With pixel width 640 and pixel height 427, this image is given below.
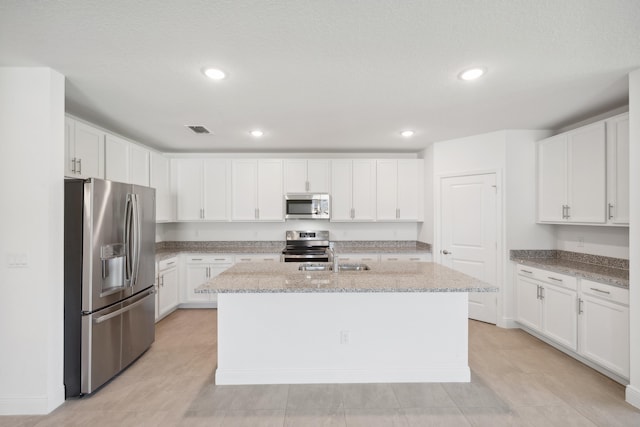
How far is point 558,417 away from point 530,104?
276cm

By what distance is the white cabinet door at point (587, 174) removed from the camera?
2.97m

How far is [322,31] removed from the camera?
181 centimetres

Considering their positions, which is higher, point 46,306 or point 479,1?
point 479,1

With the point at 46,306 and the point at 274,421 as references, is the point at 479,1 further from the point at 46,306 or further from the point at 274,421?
the point at 46,306

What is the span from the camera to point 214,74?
91.9 inches

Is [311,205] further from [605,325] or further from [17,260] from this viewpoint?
[605,325]

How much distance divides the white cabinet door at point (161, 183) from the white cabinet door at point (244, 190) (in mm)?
996

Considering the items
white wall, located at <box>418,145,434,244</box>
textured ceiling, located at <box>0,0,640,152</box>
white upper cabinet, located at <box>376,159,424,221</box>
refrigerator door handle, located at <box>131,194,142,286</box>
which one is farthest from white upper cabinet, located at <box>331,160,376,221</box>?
refrigerator door handle, located at <box>131,194,142,286</box>

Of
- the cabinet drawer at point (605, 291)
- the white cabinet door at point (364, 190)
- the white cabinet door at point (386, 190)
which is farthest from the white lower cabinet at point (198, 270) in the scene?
the cabinet drawer at point (605, 291)

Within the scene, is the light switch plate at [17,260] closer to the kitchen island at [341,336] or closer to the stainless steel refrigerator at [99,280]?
the stainless steel refrigerator at [99,280]

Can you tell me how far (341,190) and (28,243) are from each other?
12.6ft

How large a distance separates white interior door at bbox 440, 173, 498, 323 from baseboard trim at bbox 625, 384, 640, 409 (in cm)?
165

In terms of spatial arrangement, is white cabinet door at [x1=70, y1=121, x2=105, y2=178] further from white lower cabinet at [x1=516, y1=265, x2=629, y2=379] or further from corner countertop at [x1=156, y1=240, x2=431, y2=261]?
white lower cabinet at [x1=516, y1=265, x2=629, y2=379]

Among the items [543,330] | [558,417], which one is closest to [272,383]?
[558,417]
